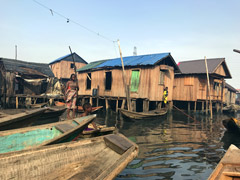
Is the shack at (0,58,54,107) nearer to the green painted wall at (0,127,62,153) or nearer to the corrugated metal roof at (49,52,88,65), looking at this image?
the corrugated metal roof at (49,52,88,65)

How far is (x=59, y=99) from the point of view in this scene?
21.2 metres

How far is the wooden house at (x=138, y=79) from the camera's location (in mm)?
14789

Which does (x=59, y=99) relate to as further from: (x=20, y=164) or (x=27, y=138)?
(x=20, y=164)

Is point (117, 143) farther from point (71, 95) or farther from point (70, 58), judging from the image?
point (70, 58)

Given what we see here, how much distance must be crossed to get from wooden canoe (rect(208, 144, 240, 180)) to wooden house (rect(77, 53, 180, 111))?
1122cm

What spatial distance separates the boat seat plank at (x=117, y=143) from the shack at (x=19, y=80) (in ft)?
59.1

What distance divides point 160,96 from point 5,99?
15.3 meters

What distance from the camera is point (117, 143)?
131 inches

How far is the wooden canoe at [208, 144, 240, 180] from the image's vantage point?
2.60 metres

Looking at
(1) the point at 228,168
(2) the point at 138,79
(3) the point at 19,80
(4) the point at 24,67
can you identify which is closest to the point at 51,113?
(1) the point at 228,168

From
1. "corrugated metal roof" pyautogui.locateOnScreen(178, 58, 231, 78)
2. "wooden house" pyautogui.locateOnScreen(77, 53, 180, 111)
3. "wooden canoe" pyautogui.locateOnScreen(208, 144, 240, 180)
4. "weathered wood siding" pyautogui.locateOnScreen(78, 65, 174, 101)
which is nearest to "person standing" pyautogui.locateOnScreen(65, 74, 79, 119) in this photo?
"wooden canoe" pyautogui.locateOnScreen(208, 144, 240, 180)

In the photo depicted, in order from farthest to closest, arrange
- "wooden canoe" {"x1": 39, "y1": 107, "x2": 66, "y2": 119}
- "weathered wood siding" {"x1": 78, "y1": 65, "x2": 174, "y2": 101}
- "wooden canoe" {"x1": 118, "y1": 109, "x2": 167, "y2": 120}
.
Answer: "weathered wood siding" {"x1": 78, "y1": 65, "x2": 174, "y2": 101} → "wooden canoe" {"x1": 118, "y1": 109, "x2": 167, "y2": 120} → "wooden canoe" {"x1": 39, "y1": 107, "x2": 66, "y2": 119}

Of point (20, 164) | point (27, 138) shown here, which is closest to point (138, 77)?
point (27, 138)

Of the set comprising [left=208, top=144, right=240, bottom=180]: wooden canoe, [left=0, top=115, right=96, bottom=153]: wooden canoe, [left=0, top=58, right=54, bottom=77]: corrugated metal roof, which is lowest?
[left=208, top=144, right=240, bottom=180]: wooden canoe
